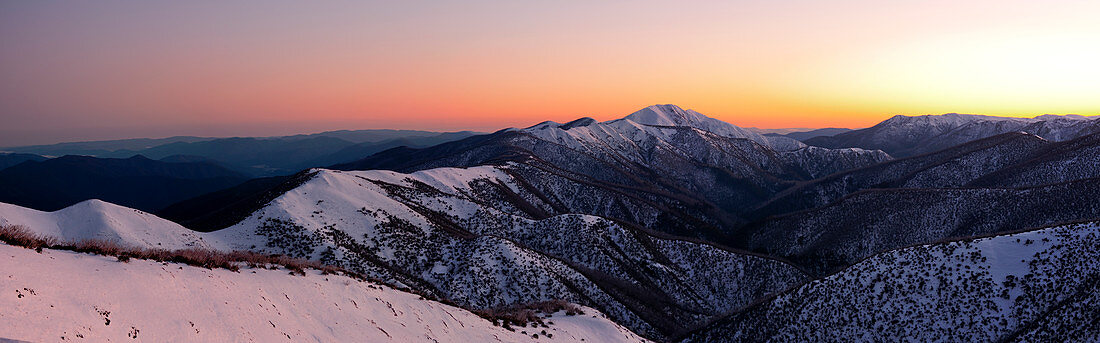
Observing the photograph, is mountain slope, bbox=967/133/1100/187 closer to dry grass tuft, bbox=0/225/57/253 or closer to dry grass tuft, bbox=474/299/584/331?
dry grass tuft, bbox=474/299/584/331

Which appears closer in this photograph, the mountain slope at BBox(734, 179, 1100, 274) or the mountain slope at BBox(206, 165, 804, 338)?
the mountain slope at BBox(206, 165, 804, 338)

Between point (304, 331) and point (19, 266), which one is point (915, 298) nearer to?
point (304, 331)

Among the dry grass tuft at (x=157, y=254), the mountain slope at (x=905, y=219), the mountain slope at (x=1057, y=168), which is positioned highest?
the dry grass tuft at (x=157, y=254)

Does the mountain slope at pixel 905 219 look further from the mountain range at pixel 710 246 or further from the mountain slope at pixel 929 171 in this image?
the mountain slope at pixel 929 171

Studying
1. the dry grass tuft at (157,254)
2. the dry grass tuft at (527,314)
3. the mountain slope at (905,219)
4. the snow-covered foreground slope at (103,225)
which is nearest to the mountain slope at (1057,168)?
the mountain slope at (905,219)

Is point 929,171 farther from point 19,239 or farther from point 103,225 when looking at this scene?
point 103,225

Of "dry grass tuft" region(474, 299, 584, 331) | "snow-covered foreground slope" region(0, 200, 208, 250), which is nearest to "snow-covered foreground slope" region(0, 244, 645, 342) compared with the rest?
"dry grass tuft" region(474, 299, 584, 331)
